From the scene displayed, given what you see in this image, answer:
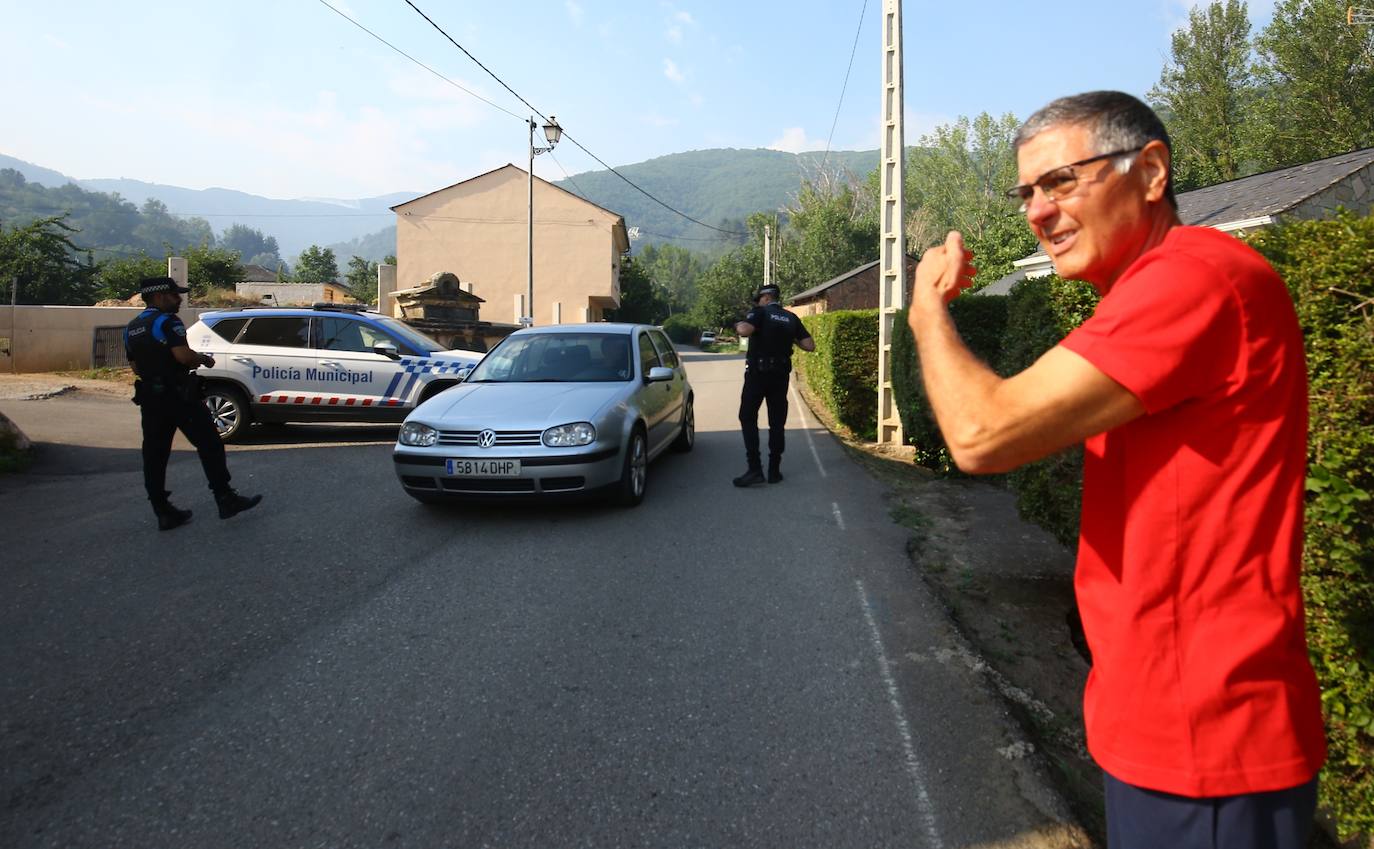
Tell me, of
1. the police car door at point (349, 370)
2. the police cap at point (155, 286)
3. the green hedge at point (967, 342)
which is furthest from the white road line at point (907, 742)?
the police car door at point (349, 370)

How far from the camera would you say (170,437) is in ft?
21.3

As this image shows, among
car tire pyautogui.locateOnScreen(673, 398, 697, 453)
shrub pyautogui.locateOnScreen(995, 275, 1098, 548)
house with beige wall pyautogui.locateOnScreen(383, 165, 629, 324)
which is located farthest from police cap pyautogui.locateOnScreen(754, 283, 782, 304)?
house with beige wall pyautogui.locateOnScreen(383, 165, 629, 324)

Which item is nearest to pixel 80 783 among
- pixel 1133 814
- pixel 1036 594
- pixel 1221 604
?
pixel 1133 814

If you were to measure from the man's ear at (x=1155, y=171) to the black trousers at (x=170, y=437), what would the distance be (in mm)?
6861

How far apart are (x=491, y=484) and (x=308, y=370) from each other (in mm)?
5722

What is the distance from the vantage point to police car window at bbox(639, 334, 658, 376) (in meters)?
8.57

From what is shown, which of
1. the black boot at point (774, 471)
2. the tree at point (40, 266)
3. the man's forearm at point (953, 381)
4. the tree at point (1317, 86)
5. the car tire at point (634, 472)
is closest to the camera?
the man's forearm at point (953, 381)

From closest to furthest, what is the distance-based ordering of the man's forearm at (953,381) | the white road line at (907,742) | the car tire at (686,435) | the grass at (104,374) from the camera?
Answer: 1. the man's forearm at (953,381)
2. the white road line at (907,742)
3. the car tire at (686,435)
4. the grass at (104,374)

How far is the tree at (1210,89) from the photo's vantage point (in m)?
47.0

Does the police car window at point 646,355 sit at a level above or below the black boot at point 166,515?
above

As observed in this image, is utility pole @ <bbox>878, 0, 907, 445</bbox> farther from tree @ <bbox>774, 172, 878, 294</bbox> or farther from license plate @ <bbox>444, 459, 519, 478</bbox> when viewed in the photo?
tree @ <bbox>774, 172, 878, 294</bbox>

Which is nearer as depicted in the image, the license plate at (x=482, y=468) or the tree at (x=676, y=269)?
the license plate at (x=482, y=468)

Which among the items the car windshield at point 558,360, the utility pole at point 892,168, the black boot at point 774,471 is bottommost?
the black boot at point 774,471

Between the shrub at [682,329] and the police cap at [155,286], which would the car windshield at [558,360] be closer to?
the police cap at [155,286]
